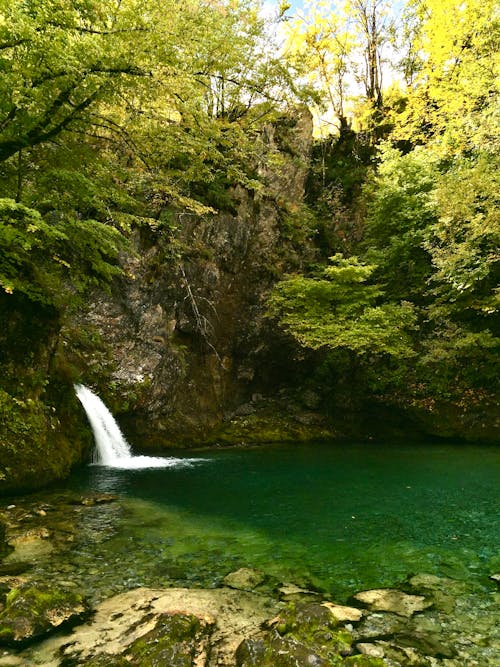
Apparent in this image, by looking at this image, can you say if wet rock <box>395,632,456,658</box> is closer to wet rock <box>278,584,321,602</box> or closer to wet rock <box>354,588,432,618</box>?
wet rock <box>354,588,432,618</box>

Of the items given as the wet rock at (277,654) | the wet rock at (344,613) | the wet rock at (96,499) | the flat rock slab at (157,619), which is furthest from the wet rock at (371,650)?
the wet rock at (96,499)

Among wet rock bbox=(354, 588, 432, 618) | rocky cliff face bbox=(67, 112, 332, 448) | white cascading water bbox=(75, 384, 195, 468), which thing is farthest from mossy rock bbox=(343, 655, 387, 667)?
rocky cliff face bbox=(67, 112, 332, 448)

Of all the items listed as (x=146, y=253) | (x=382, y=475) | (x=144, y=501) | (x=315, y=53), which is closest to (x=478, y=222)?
(x=382, y=475)

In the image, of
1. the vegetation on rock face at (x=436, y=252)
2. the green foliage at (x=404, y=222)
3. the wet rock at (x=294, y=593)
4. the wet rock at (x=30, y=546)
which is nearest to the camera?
the wet rock at (x=294, y=593)

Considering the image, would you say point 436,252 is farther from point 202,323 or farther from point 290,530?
point 290,530

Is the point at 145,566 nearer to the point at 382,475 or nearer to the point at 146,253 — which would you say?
the point at 382,475

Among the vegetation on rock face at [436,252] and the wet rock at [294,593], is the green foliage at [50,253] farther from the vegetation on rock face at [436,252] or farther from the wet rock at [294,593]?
the vegetation on rock face at [436,252]

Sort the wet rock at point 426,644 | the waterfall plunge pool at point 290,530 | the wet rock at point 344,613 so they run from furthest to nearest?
the waterfall plunge pool at point 290,530, the wet rock at point 344,613, the wet rock at point 426,644

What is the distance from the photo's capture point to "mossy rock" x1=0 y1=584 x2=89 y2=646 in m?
3.72

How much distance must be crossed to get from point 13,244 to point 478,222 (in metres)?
13.1

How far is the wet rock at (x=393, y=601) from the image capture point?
14.4 ft

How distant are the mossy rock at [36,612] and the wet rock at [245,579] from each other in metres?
1.63

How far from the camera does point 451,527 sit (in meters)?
7.13

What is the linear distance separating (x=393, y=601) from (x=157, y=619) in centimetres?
249
